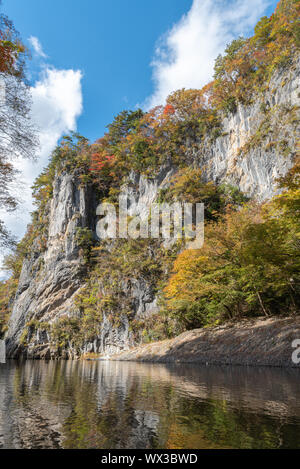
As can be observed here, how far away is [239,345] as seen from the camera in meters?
13.0

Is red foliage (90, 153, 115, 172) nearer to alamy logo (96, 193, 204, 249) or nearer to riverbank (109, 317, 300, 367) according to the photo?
alamy logo (96, 193, 204, 249)

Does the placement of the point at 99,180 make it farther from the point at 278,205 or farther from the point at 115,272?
the point at 278,205

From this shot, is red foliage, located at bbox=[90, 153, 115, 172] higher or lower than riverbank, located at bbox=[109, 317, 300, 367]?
higher

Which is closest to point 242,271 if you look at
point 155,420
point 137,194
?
point 155,420

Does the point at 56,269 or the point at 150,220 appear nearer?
the point at 150,220

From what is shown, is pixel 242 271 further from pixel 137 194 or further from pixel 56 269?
pixel 56 269

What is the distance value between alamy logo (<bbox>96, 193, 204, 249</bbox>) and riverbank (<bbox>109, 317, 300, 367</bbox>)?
6904 mm

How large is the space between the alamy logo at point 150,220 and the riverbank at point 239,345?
22.7ft

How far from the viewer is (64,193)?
135ft

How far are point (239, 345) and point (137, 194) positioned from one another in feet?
86.3

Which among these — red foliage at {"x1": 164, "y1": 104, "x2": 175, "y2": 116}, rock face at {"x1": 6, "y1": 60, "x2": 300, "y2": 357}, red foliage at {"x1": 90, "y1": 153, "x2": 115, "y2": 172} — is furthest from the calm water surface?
red foliage at {"x1": 90, "y1": 153, "x2": 115, "y2": 172}

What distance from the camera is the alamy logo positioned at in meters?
26.8

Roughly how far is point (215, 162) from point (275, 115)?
8034 mm
